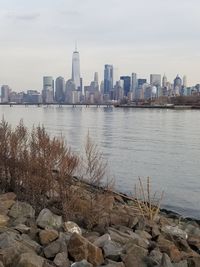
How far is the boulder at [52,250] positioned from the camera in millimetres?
7536

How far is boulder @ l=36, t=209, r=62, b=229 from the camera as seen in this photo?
9148 mm

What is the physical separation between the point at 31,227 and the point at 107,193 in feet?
11.6

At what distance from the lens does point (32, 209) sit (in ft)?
33.7

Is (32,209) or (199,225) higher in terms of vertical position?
(32,209)

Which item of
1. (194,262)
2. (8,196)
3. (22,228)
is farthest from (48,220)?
(194,262)

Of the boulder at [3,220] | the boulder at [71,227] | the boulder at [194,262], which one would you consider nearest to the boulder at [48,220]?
the boulder at [71,227]

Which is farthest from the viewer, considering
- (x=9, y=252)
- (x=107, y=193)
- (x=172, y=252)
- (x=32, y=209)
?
(x=107, y=193)

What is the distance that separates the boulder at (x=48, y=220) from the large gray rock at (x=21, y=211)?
15.3 inches

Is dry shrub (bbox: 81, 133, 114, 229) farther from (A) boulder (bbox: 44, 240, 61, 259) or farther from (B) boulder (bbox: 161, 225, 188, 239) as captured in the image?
(A) boulder (bbox: 44, 240, 61, 259)

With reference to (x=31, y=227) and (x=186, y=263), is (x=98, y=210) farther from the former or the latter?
(x=186, y=263)

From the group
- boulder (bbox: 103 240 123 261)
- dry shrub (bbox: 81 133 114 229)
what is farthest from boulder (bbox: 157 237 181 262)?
dry shrub (bbox: 81 133 114 229)

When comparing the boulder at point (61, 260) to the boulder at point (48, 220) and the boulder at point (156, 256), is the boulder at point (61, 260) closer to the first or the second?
the boulder at point (156, 256)

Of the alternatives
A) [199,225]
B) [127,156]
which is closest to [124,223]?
[199,225]

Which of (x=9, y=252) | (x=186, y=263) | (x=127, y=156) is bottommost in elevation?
(x=127, y=156)
